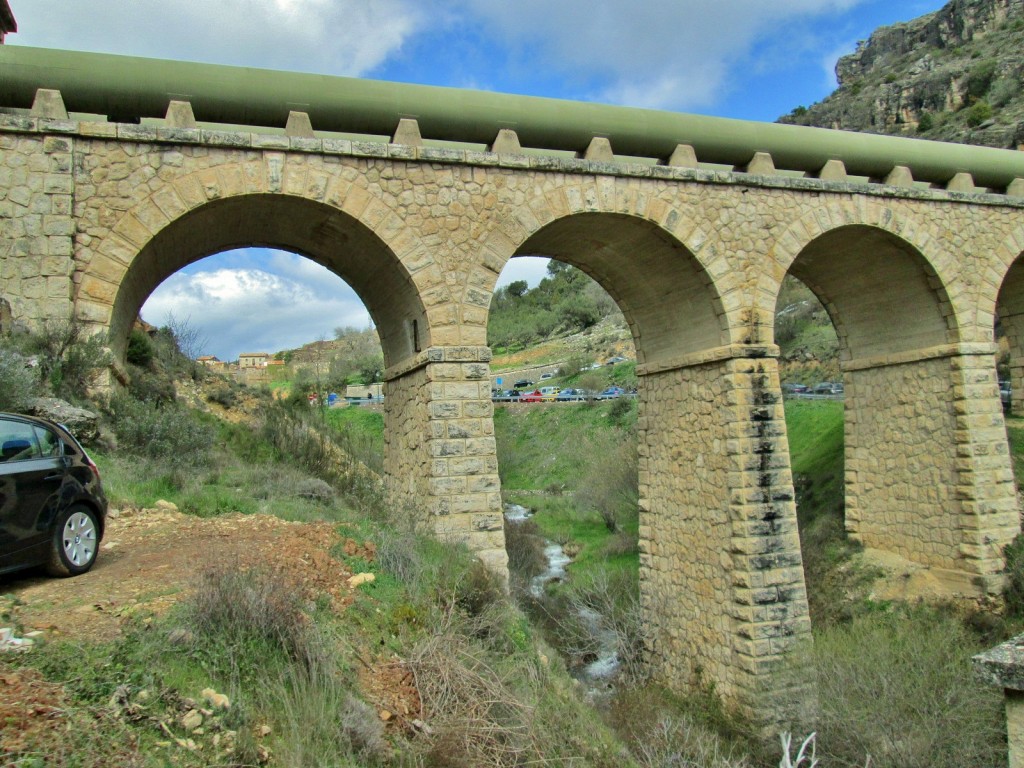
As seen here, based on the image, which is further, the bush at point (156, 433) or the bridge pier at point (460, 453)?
the bush at point (156, 433)

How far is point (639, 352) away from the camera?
11844 mm

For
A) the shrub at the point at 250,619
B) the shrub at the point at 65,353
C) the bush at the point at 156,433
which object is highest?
the shrub at the point at 65,353

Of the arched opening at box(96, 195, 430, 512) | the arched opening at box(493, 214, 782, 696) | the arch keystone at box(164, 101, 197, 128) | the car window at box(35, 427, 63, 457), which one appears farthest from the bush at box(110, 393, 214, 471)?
the arched opening at box(493, 214, 782, 696)

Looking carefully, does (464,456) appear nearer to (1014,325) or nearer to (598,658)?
(598,658)

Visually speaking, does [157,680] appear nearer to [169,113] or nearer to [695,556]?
[169,113]

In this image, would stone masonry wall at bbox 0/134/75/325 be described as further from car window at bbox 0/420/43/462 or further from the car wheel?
the car wheel

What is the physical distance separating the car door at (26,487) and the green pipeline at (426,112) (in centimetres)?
485

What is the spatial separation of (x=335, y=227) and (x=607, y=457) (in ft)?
58.2

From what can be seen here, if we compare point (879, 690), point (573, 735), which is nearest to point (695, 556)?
point (879, 690)

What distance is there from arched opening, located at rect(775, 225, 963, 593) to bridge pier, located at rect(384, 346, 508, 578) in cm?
598

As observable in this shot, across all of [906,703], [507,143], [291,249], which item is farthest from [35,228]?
[906,703]

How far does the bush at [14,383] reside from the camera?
6.61m

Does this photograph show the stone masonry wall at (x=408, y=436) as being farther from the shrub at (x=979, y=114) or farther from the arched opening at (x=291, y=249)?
the shrub at (x=979, y=114)

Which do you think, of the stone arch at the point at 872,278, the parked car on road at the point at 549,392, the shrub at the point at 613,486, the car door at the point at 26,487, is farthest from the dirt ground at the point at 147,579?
the parked car on road at the point at 549,392
